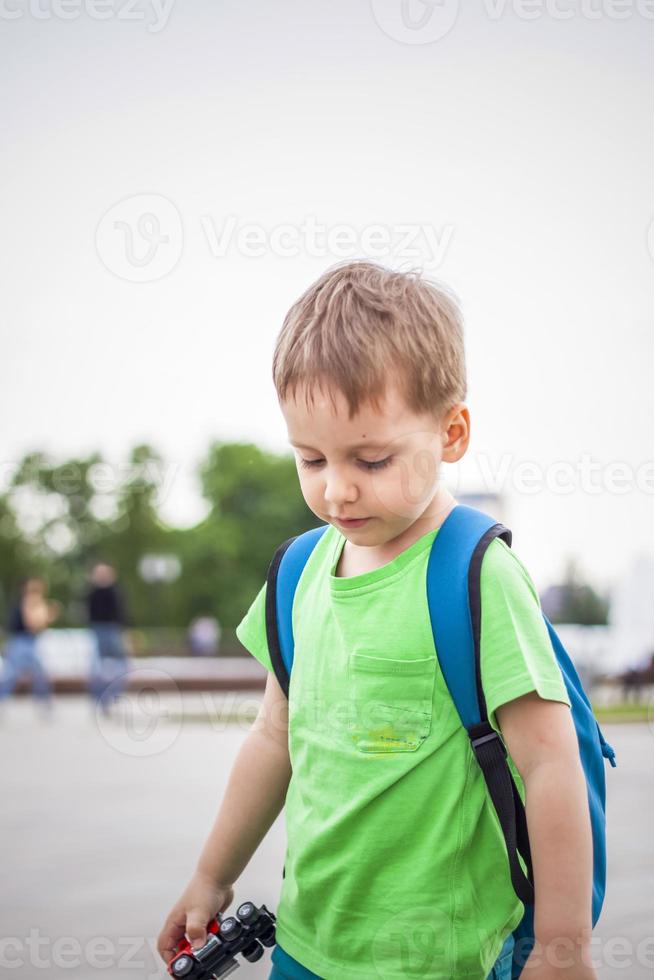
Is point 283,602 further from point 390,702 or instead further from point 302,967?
point 302,967

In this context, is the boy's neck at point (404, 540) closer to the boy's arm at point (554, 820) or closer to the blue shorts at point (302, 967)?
the boy's arm at point (554, 820)

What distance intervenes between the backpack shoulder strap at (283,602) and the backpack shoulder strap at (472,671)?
36 centimetres

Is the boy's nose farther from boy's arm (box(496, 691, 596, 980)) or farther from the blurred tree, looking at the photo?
the blurred tree

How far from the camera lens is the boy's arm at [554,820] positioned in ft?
4.91

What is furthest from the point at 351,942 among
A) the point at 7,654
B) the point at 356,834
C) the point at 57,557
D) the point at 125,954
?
the point at 57,557

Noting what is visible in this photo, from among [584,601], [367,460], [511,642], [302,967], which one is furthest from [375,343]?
[584,601]

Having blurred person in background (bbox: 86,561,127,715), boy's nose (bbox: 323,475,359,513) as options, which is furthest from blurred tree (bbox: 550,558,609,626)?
boy's nose (bbox: 323,475,359,513)

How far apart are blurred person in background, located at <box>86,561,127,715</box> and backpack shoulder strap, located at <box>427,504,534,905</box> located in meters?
12.2

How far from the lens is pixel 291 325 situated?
181cm

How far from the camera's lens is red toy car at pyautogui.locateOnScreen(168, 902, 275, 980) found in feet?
5.77

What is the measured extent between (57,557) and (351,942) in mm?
57221

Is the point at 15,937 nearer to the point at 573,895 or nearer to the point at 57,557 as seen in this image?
the point at 573,895

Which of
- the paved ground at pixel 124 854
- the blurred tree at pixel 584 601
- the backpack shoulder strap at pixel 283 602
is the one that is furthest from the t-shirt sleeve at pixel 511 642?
the blurred tree at pixel 584 601

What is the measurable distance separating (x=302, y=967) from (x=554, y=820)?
492mm
